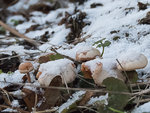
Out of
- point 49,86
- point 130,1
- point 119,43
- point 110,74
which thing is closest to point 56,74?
point 49,86

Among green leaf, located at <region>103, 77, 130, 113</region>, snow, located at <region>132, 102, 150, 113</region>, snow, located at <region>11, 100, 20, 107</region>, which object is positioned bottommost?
snow, located at <region>132, 102, 150, 113</region>

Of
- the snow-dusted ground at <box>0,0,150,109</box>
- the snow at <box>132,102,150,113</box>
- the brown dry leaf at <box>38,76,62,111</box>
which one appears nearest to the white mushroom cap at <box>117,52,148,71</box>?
the snow-dusted ground at <box>0,0,150,109</box>

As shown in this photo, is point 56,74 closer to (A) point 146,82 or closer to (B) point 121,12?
(A) point 146,82

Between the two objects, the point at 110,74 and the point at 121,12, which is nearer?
the point at 110,74

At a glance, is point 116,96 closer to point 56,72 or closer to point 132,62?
point 132,62

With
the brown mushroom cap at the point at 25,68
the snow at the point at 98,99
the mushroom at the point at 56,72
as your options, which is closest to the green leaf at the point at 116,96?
the snow at the point at 98,99

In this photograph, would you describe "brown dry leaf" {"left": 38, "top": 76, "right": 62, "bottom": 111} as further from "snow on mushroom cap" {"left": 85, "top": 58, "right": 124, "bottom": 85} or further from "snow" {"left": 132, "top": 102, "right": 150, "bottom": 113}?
"snow" {"left": 132, "top": 102, "right": 150, "bottom": 113}

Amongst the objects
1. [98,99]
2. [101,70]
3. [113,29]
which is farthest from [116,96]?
[113,29]
